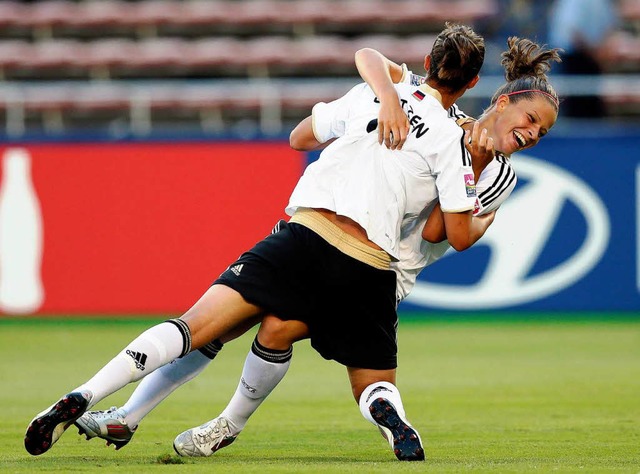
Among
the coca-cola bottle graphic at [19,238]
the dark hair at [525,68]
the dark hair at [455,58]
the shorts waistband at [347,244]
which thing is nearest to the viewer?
the dark hair at [455,58]

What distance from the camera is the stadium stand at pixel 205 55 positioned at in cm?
1416

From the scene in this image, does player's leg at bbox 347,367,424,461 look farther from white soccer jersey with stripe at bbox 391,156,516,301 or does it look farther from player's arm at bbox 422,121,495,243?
player's arm at bbox 422,121,495,243

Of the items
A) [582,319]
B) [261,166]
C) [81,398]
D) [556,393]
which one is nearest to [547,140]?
[582,319]

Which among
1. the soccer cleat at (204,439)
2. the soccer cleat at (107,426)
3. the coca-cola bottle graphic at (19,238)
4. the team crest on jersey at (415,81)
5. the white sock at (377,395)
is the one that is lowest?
the coca-cola bottle graphic at (19,238)

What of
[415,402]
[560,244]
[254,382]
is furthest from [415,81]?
[560,244]

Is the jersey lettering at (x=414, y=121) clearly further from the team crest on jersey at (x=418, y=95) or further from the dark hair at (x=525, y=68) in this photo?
the dark hair at (x=525, y=68)

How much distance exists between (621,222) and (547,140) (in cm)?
108

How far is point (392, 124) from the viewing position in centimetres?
489

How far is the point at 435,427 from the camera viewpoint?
637cm

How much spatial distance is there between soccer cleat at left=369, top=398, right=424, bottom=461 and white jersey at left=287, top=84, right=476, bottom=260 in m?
0.63

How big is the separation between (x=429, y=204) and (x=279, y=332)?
811 millimetres

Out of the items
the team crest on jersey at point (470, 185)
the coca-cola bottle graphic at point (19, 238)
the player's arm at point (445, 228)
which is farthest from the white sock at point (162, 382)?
the coca-cola bottle graphic at point (19, 238)

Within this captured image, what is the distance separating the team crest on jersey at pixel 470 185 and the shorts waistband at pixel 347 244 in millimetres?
456

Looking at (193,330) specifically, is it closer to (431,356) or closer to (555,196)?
(431,356)
